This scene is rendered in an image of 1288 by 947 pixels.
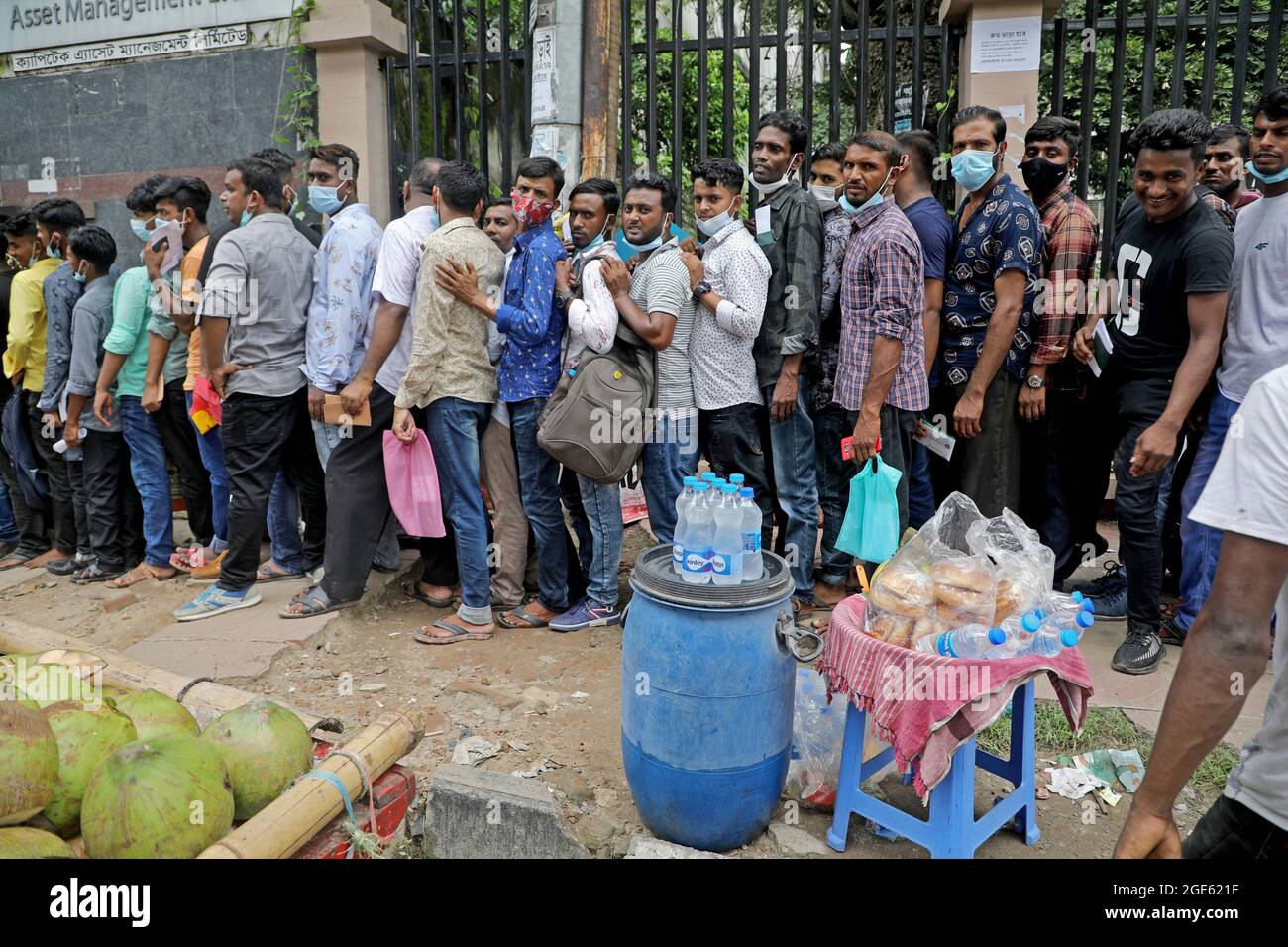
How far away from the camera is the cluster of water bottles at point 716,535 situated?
8.70ft

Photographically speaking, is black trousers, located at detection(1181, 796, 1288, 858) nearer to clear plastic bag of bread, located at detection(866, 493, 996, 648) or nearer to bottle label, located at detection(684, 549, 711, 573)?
clear plastic bag of bread, located at detection(866, 493, 996, 648)

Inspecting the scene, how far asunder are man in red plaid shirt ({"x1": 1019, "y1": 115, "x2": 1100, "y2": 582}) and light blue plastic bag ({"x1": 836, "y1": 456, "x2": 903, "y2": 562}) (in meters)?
1.01

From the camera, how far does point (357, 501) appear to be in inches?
186

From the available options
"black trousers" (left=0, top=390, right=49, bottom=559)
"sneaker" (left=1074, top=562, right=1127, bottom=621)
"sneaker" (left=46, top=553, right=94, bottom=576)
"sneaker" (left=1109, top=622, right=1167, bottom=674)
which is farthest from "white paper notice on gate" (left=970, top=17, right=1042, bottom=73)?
"black trousers" (left=0, top=390, right=49, bottom=559)

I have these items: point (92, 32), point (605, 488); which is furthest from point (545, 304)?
point (92, 32)

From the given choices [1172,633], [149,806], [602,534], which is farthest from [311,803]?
[1172,633]

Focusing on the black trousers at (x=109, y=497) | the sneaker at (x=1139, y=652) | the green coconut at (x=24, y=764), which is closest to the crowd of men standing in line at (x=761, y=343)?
the sneaker at (x=1139, y=652)

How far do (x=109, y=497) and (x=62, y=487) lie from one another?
2.24ft

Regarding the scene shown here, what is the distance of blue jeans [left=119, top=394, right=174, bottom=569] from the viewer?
553cm

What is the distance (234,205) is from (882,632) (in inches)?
168

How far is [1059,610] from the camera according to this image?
260cm

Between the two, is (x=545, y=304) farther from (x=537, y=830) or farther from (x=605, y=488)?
(x=537, y=830)

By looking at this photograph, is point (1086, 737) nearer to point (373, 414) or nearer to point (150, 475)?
point (373, 414)

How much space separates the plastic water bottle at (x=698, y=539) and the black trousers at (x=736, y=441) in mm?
1517
